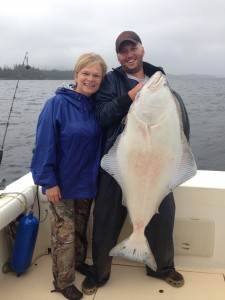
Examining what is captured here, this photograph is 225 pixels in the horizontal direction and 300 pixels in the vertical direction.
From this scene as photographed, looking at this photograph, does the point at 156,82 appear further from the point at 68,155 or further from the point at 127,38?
the point at 68,155

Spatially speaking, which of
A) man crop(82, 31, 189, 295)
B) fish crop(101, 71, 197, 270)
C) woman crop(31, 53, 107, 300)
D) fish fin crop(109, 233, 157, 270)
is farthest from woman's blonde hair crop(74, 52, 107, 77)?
fish fin crop(109, 233, 157, 270)

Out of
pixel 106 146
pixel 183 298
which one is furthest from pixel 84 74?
pixel 183 298

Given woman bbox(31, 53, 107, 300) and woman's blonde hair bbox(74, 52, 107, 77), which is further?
woman's blonde hair bbox(74, 52, 107, 77)

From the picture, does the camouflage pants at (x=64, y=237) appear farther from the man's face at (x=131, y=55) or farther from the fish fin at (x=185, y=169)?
the man's face at (x=131, y=55)

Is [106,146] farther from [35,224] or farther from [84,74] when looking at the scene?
[35,224]

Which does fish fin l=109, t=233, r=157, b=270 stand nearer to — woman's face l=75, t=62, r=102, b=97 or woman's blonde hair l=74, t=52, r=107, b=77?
woman's face l=75, t=62, r=102, b=97

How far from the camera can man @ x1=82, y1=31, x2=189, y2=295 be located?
3131 millimetres

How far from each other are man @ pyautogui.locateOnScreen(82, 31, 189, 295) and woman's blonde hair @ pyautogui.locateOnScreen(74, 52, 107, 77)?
123 millimetres

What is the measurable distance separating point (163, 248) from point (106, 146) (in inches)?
46.2

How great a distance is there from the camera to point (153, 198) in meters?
2.78

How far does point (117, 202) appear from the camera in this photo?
10.6ft

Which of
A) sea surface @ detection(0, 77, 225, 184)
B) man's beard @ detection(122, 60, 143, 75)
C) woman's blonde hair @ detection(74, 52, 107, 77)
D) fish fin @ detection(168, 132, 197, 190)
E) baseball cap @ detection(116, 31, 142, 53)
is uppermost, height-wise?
baseball cap @ detection(116, 31, 142, 53)

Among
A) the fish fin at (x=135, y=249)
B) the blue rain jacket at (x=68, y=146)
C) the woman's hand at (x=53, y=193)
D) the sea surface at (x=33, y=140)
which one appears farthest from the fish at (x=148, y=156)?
the sea surface at (x=33, y=140)

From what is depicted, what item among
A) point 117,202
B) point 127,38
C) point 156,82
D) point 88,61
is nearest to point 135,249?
point 117,202
